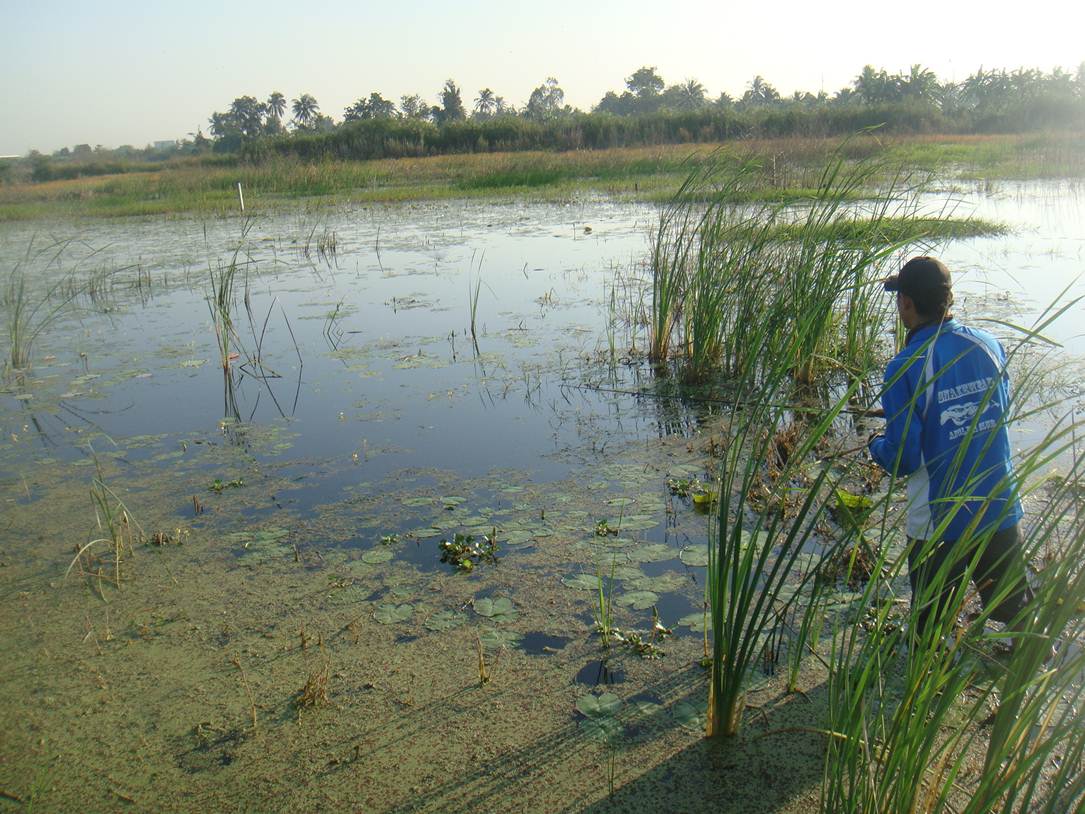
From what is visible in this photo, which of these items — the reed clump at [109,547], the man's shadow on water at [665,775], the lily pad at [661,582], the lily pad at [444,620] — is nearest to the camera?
the man's shadow on water at [665,775]

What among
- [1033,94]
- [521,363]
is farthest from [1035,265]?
[1033,94]

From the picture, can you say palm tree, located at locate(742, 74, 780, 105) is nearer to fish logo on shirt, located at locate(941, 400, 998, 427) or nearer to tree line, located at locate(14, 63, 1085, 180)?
tree line, located at locate(14, 63, 1085, 180)

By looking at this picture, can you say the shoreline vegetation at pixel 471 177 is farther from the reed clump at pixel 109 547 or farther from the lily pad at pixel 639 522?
the reed clump at pixel 109 547

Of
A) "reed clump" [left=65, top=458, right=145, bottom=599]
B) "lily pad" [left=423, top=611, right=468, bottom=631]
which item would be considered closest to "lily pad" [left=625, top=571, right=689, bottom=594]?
"lily pad" [left=423, top=611, right=468, bottom=631]

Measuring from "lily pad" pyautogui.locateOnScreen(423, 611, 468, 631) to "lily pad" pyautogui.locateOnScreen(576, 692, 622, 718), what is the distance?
0.59 meters

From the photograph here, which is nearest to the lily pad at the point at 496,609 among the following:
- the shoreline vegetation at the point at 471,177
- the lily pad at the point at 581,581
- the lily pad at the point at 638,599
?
the lily pad at the point at 581,581

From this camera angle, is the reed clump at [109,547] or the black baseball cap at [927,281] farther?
the reed clump at [109,547]

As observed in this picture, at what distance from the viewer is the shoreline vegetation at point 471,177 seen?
15281 millimetres

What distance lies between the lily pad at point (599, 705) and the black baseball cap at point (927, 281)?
1360 millimetres

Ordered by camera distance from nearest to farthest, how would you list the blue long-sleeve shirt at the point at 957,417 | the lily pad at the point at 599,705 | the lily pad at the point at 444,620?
the blue long-sleeve shirt at the point at 957,417 < the lily pad at the point at 599,705 < the lily pad at the point at 444,620

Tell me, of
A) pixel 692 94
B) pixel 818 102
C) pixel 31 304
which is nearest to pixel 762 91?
pixel 692 94

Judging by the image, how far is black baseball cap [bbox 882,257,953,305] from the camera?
7.35 ft

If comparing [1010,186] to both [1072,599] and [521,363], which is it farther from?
[1072,599]

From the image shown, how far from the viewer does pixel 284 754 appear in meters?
2.26
